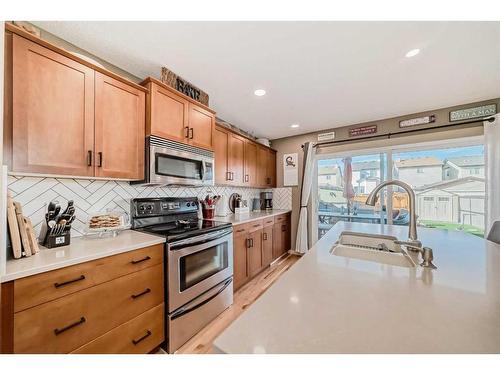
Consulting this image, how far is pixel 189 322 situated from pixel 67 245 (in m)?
1.07

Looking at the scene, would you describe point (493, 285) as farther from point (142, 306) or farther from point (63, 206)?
point (63, 206)

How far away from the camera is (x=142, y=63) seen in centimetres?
169

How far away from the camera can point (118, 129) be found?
1.51m

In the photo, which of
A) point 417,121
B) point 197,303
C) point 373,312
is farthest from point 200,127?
point 417,121

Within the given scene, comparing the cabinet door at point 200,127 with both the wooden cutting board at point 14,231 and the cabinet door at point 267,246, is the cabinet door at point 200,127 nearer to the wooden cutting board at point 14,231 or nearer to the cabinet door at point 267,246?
the wooden cutting board at point 14,231

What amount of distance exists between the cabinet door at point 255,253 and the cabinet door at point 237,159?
32.5 inches

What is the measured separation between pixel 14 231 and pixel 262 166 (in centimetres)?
304

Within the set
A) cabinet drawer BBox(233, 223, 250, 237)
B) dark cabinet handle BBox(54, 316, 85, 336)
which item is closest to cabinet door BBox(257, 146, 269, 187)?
cabinet drawer BBox(233, 223, 250, 237)

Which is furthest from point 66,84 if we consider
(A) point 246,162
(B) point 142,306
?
(A) point 246,162

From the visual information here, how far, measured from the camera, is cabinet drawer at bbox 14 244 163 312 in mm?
898

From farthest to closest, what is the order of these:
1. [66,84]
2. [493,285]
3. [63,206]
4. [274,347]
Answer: [63,206], [66,84], [493,285], [274,347]

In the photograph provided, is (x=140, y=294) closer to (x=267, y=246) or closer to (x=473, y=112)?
(x=267, y=246)

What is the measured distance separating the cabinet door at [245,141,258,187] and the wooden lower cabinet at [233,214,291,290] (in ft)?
2.34

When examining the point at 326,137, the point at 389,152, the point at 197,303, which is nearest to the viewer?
the point at 197,303
